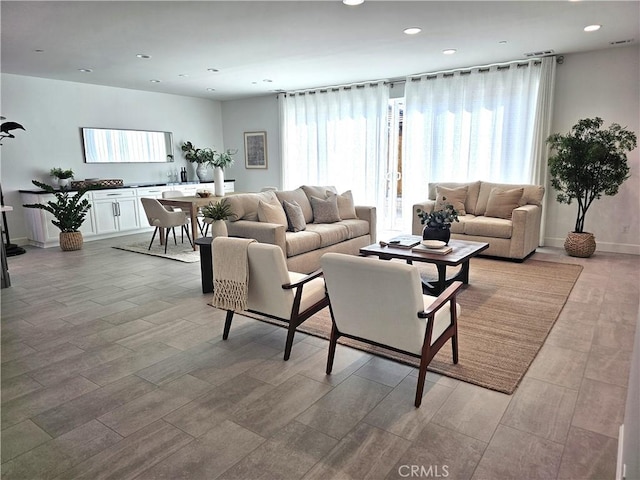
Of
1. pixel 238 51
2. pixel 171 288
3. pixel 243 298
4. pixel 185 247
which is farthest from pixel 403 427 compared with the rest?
pixel 185 247

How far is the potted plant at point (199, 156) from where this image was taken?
8672 millimetres

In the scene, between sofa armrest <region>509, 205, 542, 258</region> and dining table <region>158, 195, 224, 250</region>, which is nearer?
sofa armrest <region>509, 205, 542, 258</region>

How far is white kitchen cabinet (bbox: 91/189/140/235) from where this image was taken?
6.99 m

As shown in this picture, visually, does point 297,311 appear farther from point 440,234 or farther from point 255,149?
point 255,149

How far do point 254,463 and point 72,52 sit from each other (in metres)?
5.14

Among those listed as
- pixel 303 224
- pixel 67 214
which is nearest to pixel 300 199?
pixel 303 224

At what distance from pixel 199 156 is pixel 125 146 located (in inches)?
56.6

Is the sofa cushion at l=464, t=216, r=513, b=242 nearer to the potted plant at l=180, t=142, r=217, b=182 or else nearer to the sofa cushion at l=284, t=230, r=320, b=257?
the sofa cushion at l=284, t=230, r=320, b=257

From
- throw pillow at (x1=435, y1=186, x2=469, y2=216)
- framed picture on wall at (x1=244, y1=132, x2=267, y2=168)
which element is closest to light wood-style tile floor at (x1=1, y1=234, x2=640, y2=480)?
throw pillow at (x1=435, y1=186, x2=469, y2=216)

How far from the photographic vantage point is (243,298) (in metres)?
2.82

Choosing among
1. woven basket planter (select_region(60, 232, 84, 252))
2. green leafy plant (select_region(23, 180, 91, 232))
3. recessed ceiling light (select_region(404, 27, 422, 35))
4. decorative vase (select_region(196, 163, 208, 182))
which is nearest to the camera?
recessed ceiling light (select_region(404, 27, 422, 35))

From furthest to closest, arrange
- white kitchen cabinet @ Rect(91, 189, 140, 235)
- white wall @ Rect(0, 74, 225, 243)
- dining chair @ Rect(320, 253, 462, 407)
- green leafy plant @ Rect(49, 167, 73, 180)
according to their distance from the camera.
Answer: white kitchen cabinet @ Rect(91, 189, 140, 235), green leafy plant @ Rect(49, 167, 73, 180), white wall @ Rect(0, 74, 225, 243), dining chair @ Rect(320, 253, 462, 407)

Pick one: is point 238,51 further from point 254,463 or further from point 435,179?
point 254,463

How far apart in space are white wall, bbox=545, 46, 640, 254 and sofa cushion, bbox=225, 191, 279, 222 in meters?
4.06
